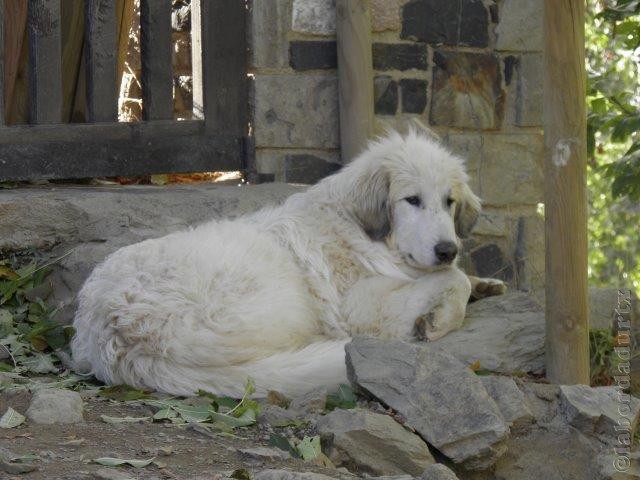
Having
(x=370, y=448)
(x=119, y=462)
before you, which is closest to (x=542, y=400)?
(x=370, y=448)

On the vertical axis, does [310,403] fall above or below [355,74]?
below

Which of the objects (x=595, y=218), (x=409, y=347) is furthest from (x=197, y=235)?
(x=595, y=218)

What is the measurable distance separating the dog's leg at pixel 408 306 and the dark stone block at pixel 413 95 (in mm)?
2019

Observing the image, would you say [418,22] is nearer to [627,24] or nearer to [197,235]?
[627,24]

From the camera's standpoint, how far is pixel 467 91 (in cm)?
714

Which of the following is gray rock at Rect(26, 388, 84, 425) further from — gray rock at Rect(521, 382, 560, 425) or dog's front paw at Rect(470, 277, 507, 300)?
dog's front paw at Rect(470, 277, 507, 300)

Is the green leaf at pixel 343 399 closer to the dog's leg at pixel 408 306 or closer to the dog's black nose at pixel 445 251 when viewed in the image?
the dog's leg at pixel 408 306

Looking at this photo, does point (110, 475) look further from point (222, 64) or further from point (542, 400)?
point (222, 64)

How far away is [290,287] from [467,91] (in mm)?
2660

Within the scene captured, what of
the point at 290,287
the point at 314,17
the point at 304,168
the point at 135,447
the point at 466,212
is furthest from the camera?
the point at 304,168

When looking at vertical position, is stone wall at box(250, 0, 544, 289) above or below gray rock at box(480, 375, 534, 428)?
above

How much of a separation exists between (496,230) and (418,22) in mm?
1545

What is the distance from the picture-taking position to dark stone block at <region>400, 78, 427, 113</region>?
22.9ft

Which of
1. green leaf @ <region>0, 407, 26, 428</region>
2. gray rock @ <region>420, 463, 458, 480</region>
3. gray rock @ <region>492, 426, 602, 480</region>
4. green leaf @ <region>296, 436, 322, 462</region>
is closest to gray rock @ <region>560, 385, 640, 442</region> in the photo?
gray rock @ <region>492, 426, 602, 480</region>
